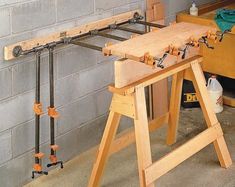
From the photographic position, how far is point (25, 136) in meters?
2.39

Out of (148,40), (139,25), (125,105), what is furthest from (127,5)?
(125,105)

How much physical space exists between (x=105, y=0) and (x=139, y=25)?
38cm

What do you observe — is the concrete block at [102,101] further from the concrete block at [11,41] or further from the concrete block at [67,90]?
the concrete block at [11,41]

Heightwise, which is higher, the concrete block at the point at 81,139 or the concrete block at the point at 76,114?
the concrete block at the point at 76,114

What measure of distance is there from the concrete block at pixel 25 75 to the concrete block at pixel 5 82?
24mm

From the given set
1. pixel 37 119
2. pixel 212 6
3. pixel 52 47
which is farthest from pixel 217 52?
pixel 37 119

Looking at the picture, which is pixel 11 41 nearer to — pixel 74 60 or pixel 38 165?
pixel 74 60

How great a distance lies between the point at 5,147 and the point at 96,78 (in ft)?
2.30

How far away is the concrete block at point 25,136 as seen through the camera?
7.69ft

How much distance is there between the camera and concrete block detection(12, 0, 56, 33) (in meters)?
2.16

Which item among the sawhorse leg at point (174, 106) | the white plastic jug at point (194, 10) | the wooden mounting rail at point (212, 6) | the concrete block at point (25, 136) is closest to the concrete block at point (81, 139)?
→ the concrete block at point (25, 136)

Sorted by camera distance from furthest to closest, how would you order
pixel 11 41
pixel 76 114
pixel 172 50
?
1. pixel 76 114
2. pixel 11 41
3. pixel 172 50

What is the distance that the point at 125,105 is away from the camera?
213 cm

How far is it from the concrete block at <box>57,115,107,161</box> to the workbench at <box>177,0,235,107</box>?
0.96 m
